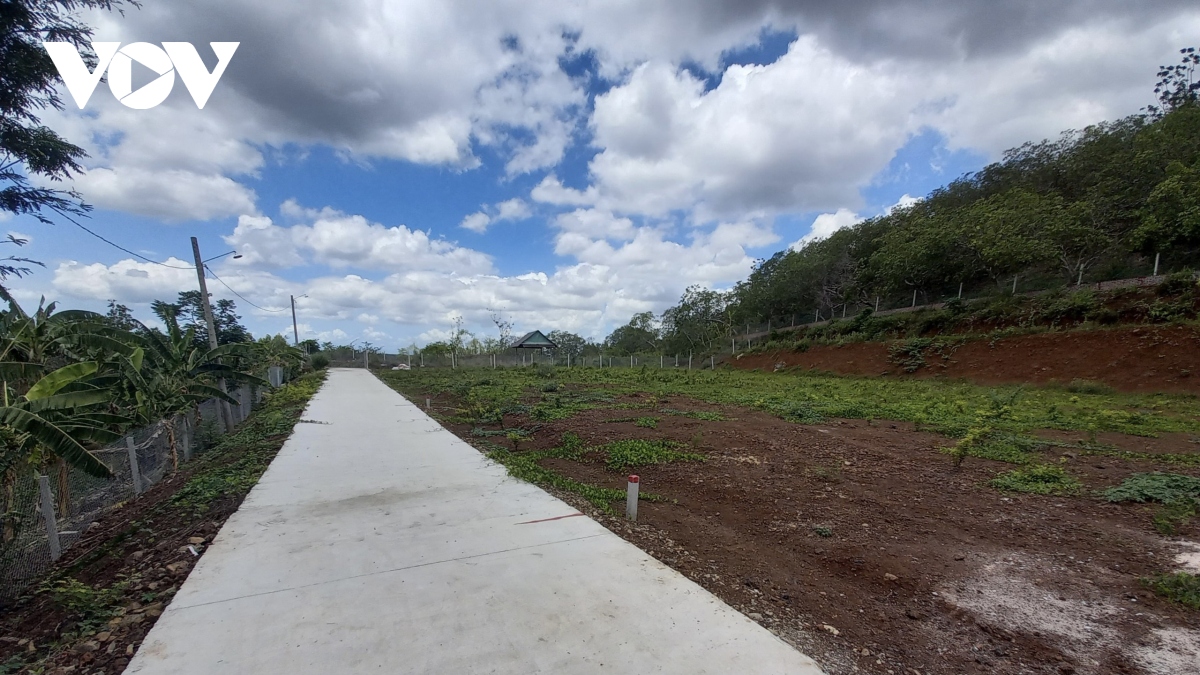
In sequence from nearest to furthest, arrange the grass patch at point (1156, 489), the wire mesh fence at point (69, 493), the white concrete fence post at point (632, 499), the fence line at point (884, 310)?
the wire mesh fence at point (69, 493) < the white concrete fence post at point (632, 499) < the grass patch at point (1156, 489) < the fence line at point (884, 310)

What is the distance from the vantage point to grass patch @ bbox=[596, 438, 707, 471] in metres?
6.52

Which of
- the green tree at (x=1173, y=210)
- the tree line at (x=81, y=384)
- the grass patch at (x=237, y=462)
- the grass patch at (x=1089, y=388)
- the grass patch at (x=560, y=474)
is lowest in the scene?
the grass patch at (x=1089, y=388)

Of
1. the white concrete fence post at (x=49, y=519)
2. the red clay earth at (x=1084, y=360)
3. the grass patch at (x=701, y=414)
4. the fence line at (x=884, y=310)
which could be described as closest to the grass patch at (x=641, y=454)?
the grass patch at (x=701, y=414)

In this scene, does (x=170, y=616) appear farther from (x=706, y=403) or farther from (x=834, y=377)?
(x=834, y=377)

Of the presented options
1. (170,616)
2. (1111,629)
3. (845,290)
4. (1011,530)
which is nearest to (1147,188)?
(845,290)

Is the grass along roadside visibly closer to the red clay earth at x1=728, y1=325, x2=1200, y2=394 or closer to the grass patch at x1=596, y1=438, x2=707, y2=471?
the grass patch at x1=596, y1=438, x2=707, y2=471

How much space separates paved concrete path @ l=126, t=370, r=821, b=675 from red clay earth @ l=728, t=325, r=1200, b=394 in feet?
60.3

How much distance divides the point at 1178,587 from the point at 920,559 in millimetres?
1445

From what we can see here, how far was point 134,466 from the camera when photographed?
18.1 feet

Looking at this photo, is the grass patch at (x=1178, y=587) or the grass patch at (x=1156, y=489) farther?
the grass patch at (x=1156, y=489)

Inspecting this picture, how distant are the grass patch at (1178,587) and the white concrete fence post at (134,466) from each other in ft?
31.4

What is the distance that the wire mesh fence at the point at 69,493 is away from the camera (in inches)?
146

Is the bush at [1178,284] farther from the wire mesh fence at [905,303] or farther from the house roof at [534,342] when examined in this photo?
the house roof at [534,342]

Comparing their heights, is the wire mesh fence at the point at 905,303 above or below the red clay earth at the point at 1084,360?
above
